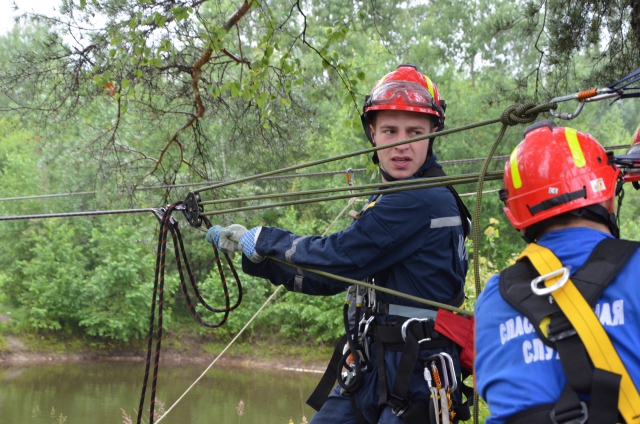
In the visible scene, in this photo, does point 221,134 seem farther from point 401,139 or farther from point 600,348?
point 600,348

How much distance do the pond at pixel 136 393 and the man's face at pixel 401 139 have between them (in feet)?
26.0

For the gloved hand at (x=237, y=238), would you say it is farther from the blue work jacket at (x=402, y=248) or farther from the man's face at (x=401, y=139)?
the man's face at (x=401, y=139)

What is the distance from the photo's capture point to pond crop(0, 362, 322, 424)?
1136cm

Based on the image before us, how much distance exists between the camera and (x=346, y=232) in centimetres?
231

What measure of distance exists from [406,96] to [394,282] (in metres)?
0.68

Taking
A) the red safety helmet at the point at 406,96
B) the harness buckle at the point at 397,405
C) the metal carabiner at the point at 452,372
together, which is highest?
the red safety helmet at the point at 406,96

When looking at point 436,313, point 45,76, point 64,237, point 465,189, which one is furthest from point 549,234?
point 64,237

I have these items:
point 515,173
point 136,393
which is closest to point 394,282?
point 515,173

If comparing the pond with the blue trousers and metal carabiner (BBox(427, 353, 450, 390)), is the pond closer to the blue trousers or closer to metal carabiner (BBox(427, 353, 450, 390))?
the blue trousers

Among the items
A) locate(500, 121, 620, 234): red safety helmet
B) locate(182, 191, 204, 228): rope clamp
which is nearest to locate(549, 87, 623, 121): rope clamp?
locate(500, 121, 620, 234): red safety helmet

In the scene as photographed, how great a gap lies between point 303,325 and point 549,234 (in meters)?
16.4

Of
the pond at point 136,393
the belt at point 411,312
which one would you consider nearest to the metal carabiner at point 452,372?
the belt at point 411,312

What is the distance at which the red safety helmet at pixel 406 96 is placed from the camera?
257 cm

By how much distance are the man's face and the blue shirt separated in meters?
1.06
